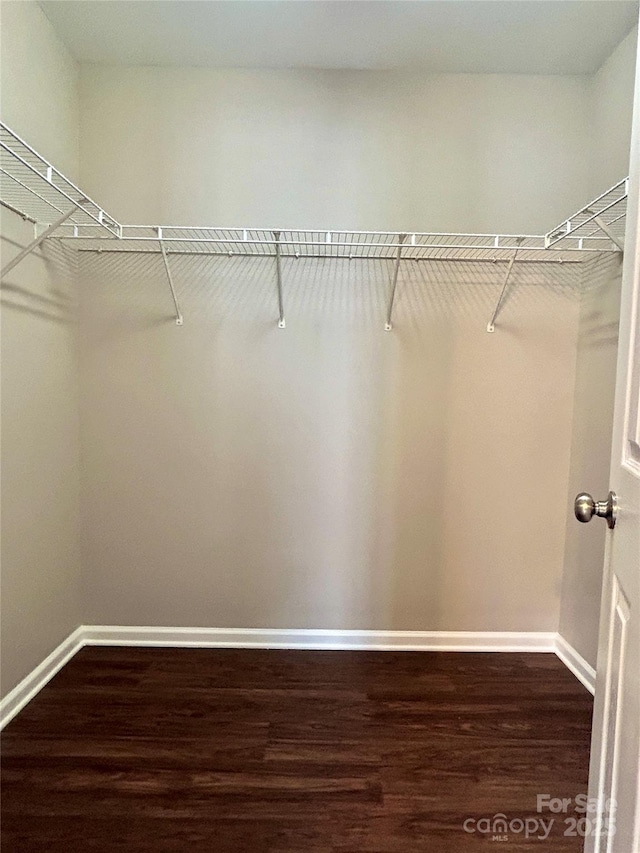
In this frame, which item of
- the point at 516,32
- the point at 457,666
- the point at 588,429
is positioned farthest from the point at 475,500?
the point at 516,32

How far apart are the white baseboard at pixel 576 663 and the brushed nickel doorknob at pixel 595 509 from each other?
4.59 feet

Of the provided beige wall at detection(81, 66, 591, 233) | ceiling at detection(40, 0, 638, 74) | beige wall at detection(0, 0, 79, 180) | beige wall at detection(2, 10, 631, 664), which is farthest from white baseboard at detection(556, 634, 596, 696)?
beige wall at detection(0, 0, 79, 180)

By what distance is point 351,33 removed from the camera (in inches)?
77.3

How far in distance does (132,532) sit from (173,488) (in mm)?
263

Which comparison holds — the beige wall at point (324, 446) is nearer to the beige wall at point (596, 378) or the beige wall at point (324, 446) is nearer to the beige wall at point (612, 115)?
the beige wall at point (596, 378)

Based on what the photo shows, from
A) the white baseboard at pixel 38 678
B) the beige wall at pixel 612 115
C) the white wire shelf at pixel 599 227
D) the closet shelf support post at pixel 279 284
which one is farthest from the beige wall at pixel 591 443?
the white baseboard at pixel 38 678

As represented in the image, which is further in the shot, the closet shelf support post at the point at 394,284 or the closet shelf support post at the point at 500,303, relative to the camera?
the closet shelf support post at the point at 500,303

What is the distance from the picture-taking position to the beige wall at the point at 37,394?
179cm

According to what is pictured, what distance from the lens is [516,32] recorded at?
195 centimetres

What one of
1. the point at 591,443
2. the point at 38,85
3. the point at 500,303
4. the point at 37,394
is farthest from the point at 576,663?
the point at 38,85

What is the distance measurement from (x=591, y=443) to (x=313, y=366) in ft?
3.79

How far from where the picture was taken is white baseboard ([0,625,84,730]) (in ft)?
6.02

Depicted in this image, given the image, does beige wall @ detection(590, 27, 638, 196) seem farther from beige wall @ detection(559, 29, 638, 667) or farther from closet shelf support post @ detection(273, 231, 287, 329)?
closet shelf support post @ detection(273, 231, 287, 329)

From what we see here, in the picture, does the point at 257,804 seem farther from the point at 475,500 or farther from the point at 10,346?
the point at 10,346
